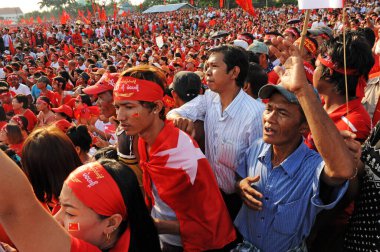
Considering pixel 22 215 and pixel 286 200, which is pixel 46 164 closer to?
pixel 22 215

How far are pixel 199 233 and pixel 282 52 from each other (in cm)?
113

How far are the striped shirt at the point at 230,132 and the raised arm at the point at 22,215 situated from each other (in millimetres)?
1465

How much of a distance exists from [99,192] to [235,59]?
155 cm

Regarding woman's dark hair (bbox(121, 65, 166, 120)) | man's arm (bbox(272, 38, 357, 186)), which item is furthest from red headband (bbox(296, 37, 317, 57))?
man's arm (bbox(272, 38, 357, 186))

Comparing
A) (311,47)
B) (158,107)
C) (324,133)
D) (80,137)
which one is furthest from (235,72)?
(311,47)

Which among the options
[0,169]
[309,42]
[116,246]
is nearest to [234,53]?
[116,246]

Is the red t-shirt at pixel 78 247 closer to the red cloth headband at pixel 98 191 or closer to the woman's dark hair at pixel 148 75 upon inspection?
the red cloth headband at pixel 98 191

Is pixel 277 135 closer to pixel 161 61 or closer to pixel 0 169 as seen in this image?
pixel 0 169

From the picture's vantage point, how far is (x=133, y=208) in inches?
58.7

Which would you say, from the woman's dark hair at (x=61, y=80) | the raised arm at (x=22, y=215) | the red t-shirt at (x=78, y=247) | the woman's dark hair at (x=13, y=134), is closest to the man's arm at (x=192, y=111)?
the red t-shirt at (x=78, y=247)

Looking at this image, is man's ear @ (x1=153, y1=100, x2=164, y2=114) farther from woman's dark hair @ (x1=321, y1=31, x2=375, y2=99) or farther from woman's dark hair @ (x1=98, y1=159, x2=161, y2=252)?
woman's dark hair @ (x1=321, y1=31, x2=375, y2=99)

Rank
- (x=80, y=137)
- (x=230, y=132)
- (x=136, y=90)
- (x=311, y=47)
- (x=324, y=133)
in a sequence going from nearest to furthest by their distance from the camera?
(x=324, y=133) → (x=136, y=90) → (x=230, y=132) → (x=80, y=137) → (x=311, y=47)

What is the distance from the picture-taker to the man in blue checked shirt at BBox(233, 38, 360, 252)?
1.59 m

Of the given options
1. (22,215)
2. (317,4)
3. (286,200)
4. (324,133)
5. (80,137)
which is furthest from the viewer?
(80,137)
